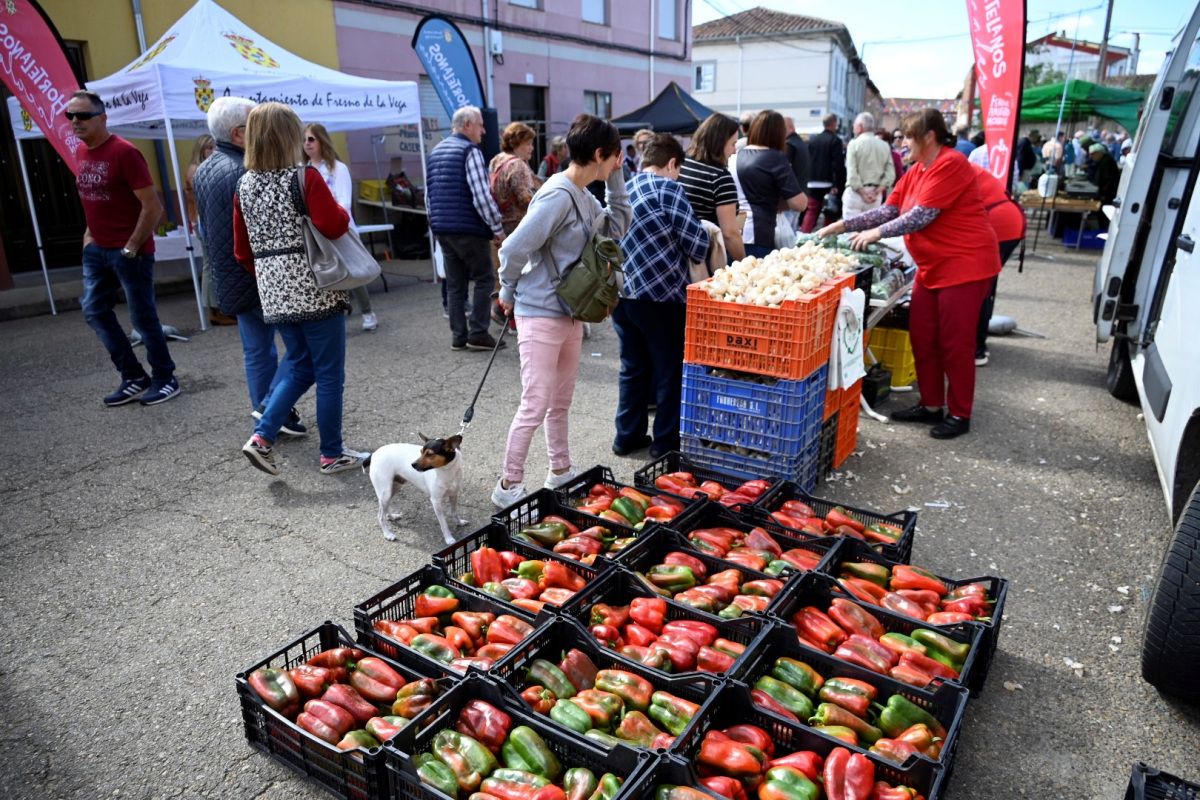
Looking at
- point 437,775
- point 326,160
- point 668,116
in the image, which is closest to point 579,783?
point 437,775

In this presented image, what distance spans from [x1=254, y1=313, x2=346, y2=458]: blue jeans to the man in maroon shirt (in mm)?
1824

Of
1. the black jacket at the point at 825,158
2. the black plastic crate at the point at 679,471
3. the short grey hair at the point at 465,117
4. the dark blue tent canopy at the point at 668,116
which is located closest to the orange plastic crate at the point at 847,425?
the black plastic crate at the point at 679,471

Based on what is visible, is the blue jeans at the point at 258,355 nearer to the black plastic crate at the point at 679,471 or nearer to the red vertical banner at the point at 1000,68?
the black plastic crate at the point at 679,471

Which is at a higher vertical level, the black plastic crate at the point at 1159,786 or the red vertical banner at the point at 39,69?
the red vertical banner at the point at 39,69

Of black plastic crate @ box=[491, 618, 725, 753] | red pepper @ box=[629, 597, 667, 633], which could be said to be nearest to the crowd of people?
red pepper @ box=[629, 597, 667, 633]

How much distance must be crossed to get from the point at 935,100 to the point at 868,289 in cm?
5618

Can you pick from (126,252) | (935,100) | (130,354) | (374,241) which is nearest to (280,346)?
(130,354)

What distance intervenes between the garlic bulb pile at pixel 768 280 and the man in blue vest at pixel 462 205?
3.24 m

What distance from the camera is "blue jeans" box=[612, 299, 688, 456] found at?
15.5 feet

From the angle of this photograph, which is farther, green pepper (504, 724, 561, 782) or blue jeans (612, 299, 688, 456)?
blue jeans (612, 299, 688, 456)

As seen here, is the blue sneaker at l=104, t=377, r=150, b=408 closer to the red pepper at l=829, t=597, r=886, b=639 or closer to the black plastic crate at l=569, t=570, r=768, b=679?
the black plastic crate at l=569, t=570, r=768, b=679

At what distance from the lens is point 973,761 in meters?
2.62

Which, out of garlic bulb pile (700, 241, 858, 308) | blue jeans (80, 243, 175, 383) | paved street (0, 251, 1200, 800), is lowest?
paved street (0, 251, 1200, 800)

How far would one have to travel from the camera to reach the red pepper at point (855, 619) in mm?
2881
